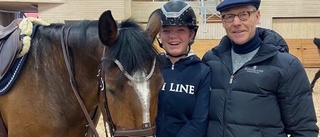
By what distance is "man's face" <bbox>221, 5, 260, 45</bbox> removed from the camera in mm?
1860

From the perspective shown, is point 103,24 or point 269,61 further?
point 269,61

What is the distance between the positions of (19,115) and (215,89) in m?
1.14

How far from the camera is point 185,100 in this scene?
2.05m

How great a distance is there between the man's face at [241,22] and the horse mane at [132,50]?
0.46m

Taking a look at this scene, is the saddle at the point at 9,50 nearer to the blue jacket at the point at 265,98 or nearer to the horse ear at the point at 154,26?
the horse ear at the point at 154,26

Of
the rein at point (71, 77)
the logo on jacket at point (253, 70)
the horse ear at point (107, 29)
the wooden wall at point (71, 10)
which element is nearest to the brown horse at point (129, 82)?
the horse ear at point (107, 29)

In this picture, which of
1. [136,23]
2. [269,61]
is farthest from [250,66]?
[136,23]

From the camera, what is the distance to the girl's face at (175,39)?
2.09 metres

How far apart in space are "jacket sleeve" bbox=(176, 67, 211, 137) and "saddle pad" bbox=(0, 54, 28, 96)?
997 millimetres

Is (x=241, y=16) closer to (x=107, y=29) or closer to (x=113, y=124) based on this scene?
(x=107, y=29)

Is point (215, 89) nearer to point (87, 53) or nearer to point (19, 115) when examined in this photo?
point (87, 53)

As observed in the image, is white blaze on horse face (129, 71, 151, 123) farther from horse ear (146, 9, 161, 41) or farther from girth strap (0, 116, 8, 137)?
girth strap (0, 116, 8, 137)

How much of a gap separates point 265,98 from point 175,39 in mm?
614

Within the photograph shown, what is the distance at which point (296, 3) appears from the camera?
17.0 m
